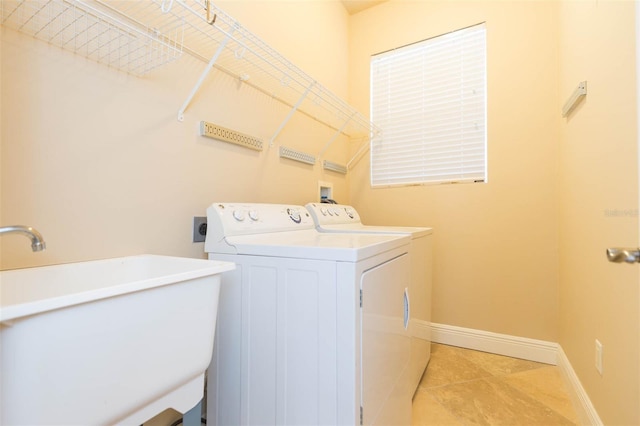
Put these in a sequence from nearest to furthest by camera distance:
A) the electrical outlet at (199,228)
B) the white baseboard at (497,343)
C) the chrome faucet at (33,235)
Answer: the chrome faucet at (33,235) → the electrical outlet at (199,228) → the white baseboard at (497,343)

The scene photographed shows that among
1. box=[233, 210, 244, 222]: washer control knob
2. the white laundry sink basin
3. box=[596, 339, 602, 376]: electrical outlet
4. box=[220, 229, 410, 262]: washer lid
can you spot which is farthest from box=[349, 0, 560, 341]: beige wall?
the white laundry sink basin

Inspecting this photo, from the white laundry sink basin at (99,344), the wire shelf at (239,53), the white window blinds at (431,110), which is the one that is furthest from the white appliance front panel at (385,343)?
the white window blinds at (431,110)

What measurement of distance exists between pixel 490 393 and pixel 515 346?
0.63m

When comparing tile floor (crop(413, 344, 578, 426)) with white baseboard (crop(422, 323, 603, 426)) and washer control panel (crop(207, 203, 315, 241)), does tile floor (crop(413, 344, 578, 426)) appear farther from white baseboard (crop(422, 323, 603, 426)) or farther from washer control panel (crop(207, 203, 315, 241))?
washer control panel (crop(207, 203, 315, 241))

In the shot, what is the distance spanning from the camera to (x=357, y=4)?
2830mm

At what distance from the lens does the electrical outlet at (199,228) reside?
1.40 m

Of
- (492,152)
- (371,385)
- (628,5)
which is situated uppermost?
(628,5)

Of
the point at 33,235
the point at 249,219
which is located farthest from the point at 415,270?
the point at 33,235

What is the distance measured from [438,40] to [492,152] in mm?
1103

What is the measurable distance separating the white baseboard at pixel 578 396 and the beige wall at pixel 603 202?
0.05m

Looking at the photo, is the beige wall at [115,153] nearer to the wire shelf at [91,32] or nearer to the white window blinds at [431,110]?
the wire shelf at [91,32]

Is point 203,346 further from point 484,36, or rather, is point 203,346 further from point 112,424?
point 484,36

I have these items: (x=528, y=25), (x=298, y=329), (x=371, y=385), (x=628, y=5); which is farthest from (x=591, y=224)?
(x=528, y=25)

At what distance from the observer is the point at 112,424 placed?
0.67 meters
